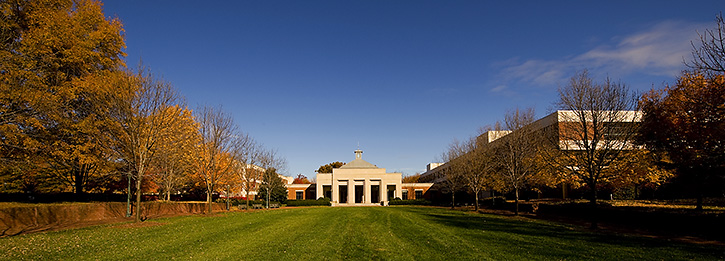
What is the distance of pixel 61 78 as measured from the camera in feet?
73.5

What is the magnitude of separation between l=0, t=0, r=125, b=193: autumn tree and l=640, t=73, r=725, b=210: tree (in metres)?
29.0

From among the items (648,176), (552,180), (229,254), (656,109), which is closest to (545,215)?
(552,180)

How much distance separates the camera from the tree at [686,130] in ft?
64.6

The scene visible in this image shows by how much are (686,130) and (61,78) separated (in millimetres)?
33961

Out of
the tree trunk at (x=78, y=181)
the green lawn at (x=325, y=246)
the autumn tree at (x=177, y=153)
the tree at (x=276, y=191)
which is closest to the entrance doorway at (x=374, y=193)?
the tree at (x=276, y=191)

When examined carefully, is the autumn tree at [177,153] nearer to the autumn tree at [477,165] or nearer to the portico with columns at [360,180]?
the autumn tree at [477,165]

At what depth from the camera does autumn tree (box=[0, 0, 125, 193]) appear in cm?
1867

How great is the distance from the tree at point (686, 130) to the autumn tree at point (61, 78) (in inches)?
1141

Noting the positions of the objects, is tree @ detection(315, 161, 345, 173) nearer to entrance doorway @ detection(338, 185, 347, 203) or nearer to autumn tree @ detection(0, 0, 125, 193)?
entrance doorway @ detection(338, 185, 347, 203)

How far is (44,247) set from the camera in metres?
11.8

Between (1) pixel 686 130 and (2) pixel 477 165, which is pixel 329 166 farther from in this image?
(1) pixel 686 130

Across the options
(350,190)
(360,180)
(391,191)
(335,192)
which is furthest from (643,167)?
A: (391,191)

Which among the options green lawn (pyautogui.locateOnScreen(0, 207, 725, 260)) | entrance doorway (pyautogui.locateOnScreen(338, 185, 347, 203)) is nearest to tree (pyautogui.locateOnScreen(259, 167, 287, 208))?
entrance doorway (pyautogui.locateOnScreen(338, 185, 347, 203))

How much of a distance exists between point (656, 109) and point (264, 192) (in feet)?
154
